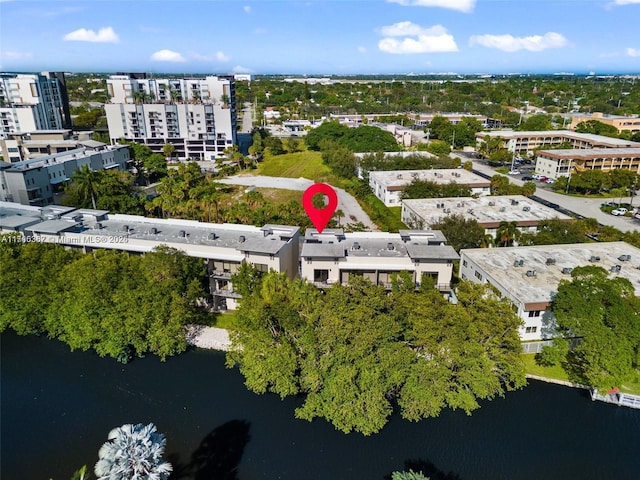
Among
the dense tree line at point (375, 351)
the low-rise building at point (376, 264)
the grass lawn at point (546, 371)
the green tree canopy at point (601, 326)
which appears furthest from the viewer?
the low-rise building at point (376, 264)

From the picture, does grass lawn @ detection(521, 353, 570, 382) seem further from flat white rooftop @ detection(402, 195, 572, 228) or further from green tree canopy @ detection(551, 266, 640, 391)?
flat white rooftop @ detection(402, 195, 572, 228)

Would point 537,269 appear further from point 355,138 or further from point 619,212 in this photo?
point 355,138

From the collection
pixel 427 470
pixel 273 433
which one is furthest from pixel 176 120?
pixel 427 470

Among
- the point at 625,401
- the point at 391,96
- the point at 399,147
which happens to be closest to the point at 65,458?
the point at 625,401

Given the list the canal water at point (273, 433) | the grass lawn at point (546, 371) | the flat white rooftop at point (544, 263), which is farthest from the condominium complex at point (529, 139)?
the canal water at point (273, 433)

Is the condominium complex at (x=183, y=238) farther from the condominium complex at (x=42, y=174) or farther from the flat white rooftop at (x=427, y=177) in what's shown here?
the flat white rooftop at (x=427, y=177)

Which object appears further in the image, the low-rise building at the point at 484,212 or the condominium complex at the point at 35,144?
the condominium complex at the point at 35,144

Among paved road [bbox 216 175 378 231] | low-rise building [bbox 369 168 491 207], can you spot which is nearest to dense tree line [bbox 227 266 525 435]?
paved road [bbox 216 175 378 231]
